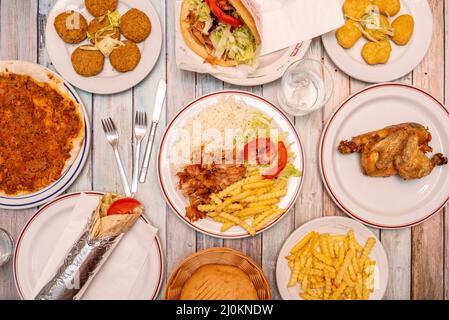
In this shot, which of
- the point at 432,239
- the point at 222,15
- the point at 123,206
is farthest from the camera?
the point at 432,239

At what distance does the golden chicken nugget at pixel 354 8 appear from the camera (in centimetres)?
226

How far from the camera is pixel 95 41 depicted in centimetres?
227

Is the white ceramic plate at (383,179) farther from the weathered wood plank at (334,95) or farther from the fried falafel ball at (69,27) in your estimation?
the fried falafel ball at (69,27)

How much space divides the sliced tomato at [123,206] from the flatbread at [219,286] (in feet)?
1.65

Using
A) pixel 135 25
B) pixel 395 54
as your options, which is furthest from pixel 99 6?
pixel 395 54

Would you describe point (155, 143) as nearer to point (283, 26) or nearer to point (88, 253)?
point (88, 253)

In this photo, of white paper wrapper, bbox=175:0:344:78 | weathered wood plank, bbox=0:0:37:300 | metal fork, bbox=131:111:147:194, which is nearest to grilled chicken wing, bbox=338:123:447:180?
white paper wrapper, bbox=175:0:344:78

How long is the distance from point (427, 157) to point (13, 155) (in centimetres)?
227

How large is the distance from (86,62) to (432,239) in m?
2.26

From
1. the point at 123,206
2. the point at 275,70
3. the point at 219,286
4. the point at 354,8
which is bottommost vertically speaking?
the point at 219,286

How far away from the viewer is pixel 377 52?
2.26m
